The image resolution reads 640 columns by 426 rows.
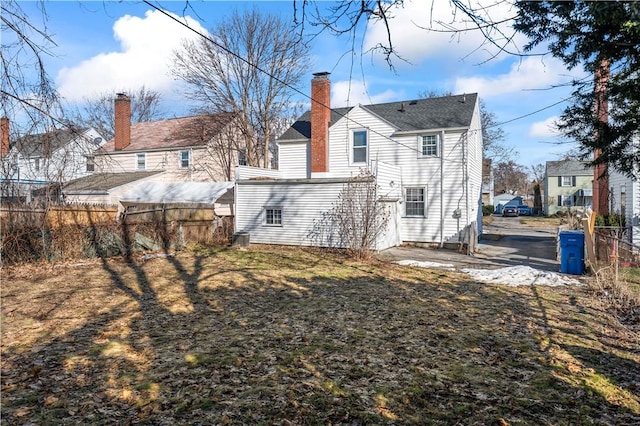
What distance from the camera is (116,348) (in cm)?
573

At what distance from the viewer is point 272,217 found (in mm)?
19172

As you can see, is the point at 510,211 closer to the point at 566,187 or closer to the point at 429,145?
the point at 566,187

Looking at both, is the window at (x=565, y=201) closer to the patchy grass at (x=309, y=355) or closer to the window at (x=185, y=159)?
the window at (x=185, y=159)

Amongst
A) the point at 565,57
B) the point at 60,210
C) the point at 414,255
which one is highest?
the point at 565,57

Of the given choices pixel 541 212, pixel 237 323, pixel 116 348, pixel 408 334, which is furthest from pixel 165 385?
pixel 541 212

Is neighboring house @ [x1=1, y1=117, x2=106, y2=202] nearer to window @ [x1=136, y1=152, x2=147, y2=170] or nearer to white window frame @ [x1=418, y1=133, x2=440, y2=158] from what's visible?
white window frame @ [x1=418, y1=133, x2=440, y2=158]

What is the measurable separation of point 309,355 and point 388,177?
13.8m

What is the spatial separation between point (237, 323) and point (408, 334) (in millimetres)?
2794

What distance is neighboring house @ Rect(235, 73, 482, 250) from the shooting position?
18.2 m

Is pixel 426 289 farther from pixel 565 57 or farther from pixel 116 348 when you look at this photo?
pixel 116 348

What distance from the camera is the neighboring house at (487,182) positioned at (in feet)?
147

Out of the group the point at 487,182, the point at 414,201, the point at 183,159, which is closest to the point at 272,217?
the point at 414,201

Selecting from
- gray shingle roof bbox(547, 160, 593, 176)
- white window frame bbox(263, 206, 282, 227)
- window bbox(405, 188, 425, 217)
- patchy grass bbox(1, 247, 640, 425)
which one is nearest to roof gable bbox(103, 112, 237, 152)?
white window frame bbox(263, 206, 282, 227)

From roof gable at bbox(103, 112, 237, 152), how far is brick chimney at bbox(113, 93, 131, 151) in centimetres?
48
